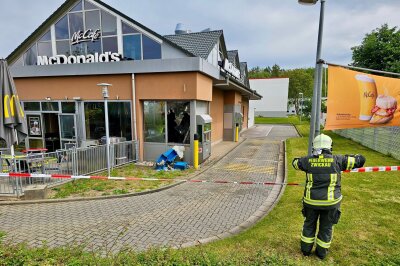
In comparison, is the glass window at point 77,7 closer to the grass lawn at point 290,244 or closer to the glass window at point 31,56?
the glass window at point 31,56

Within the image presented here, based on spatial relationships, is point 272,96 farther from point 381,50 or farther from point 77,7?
point 77,7

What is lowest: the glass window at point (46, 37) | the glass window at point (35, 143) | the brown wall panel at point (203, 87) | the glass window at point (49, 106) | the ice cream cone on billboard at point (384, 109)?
the glass window at point (35, 143)

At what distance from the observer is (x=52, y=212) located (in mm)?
5723

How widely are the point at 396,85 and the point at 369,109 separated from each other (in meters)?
0.61

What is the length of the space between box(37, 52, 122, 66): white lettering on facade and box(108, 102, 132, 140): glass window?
200cm

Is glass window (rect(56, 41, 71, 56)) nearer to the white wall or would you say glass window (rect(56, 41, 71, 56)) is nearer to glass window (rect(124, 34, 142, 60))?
glass window (rect(124, 34, 142, 60))

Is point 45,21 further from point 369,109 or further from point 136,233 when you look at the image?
point 369,109

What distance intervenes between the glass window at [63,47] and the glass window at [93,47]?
44.8 inches

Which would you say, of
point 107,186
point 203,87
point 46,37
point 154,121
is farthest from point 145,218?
point 46,37

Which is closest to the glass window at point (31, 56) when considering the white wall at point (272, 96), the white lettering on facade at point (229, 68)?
the white lettering on facade at point (229, 68)

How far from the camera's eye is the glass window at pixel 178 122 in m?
10.4

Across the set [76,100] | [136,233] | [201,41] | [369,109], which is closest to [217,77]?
[201,41]

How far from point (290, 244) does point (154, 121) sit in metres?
7.94

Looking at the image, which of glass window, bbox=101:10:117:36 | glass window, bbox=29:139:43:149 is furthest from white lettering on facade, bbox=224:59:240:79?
glass window, bbox=29:139:43:149
